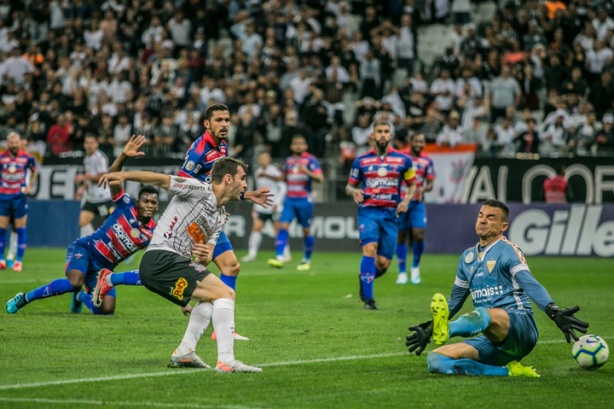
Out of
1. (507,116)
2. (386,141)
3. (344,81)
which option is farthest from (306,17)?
(386,141)

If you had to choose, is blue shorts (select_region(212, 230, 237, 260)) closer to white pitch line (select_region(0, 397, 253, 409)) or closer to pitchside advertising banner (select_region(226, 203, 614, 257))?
white pitch line (select_region(0, 397, 253, 409))

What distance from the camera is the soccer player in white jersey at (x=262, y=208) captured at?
2505cm

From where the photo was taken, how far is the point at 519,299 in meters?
9.41

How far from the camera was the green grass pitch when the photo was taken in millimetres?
7953

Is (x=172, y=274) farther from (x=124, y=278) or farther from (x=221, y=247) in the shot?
(x=124, y=278)

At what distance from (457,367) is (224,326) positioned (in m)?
2.10

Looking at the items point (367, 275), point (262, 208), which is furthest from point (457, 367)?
point (262, 208)

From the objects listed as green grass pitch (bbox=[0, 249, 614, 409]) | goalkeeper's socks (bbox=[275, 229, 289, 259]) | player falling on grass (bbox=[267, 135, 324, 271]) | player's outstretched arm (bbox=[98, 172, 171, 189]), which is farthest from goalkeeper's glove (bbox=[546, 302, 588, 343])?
goalkeeper's socks (bbox=[275, 229, 289, 259])

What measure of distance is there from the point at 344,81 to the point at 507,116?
17.8 feet

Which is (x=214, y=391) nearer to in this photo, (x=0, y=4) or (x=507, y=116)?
(x=507, y=116)

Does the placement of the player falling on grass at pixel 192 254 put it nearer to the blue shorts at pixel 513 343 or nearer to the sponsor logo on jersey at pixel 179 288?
the sponsor logo on jersey at pixel 179 288

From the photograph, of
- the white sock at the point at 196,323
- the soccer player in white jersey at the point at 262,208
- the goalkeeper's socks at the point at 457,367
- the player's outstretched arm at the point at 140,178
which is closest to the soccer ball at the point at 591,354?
the goalkeeper's socks at the point at 457,367

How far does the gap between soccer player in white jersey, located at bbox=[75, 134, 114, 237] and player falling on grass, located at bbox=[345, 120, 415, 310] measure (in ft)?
20.1

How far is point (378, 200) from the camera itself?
15.8 meters
